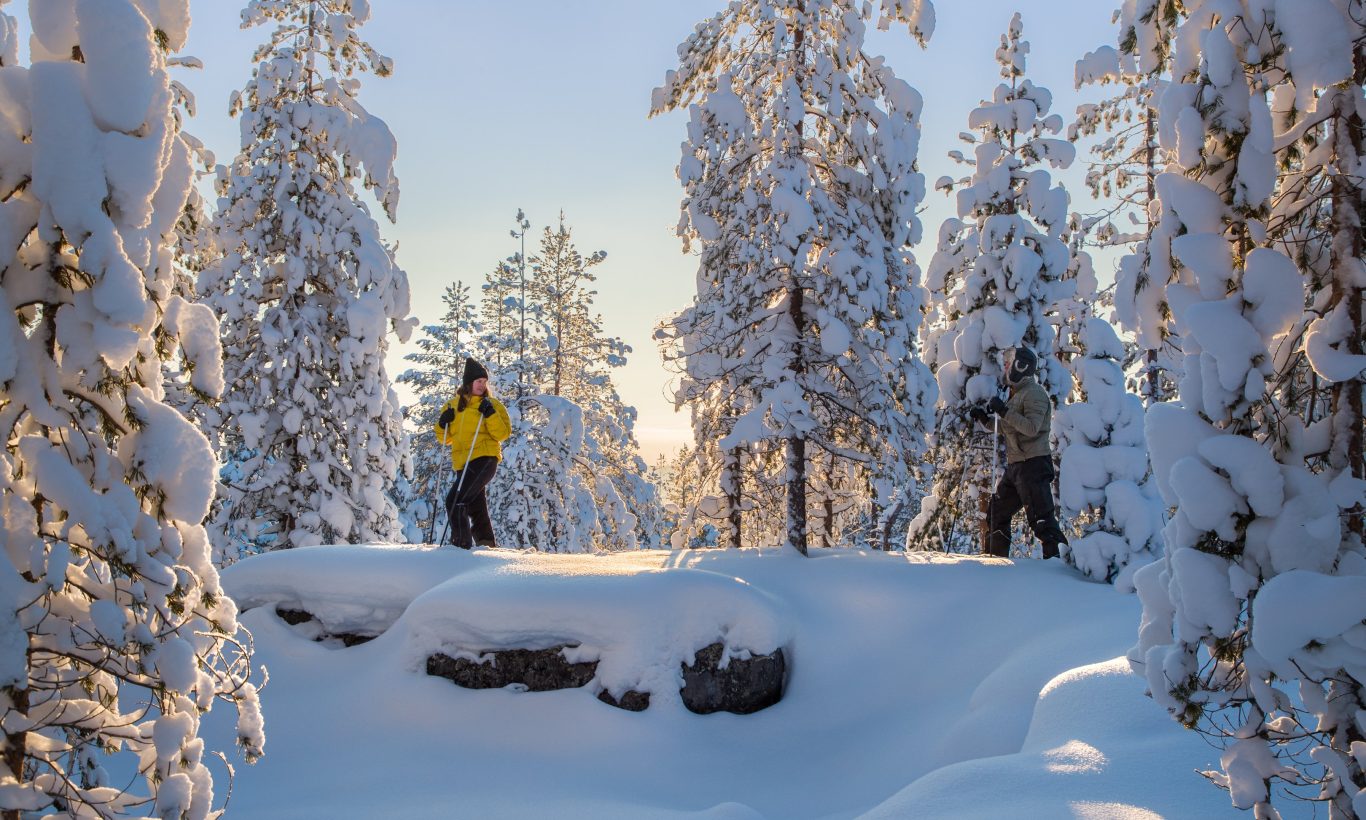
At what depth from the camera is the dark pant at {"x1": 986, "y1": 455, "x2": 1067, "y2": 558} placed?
894cm

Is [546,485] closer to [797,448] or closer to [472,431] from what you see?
[472,431]

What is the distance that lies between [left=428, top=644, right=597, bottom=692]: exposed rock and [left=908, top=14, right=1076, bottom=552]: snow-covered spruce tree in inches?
272

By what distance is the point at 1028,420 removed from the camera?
8.71 m

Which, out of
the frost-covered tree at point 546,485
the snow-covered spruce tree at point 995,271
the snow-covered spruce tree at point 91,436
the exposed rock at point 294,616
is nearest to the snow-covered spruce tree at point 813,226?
the snow-covered spruce tree at point 995,271

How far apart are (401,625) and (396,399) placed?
20.9 ft

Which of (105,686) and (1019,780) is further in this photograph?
(1019,780)

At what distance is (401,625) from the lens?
7152 mm

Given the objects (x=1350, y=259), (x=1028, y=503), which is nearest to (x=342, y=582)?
(x=1028, y=503)

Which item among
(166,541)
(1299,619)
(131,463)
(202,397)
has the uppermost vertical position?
(202,397)

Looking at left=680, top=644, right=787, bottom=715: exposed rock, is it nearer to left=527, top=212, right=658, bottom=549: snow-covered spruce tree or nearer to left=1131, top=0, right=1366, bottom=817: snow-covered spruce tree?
left=1131, top=0, right=1366, bottom=817: snow-covered spruce tree

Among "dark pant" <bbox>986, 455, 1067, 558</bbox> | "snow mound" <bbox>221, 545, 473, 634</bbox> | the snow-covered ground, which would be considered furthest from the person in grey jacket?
"snow mound" <bbox>221, 545, 473, 634</bbox>

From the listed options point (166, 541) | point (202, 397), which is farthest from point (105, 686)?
point (202, 397)

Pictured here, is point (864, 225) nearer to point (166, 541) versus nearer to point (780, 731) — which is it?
point (780, 731)

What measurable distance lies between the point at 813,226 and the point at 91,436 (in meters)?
8.11
